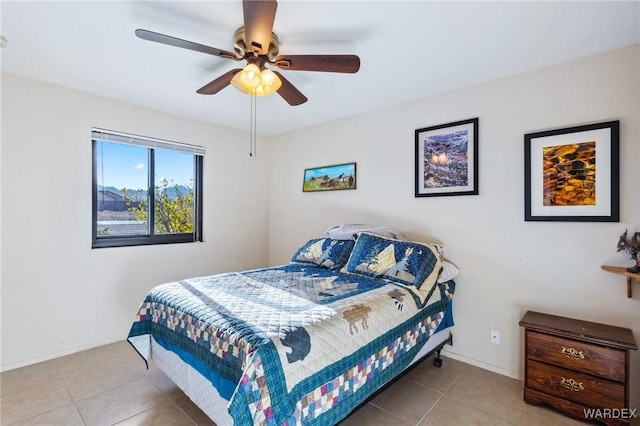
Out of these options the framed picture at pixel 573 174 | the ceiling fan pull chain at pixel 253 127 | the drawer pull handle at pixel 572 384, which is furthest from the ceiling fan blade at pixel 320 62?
the drawer pull handle at pixel 572 384

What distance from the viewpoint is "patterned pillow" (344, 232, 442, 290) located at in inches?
90.5

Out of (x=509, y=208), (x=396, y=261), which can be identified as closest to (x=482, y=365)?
(x=396, y=261)

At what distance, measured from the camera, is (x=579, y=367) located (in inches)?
73.2

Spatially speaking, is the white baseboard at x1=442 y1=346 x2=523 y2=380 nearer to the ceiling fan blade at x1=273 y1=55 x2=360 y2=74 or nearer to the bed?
the bed

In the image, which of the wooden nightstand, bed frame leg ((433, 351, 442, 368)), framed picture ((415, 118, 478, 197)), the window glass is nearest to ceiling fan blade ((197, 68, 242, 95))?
the window glass

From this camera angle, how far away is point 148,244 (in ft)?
10.7

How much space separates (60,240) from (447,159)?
11.6ft

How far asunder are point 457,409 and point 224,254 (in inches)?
115

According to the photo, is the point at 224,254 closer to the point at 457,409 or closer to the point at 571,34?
the point at 457,409

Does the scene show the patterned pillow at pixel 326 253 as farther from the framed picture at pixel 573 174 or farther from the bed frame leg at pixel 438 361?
the framed picture at pixel 573 174

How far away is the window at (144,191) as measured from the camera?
3.00 meters

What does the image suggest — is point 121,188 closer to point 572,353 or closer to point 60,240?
point 60,240

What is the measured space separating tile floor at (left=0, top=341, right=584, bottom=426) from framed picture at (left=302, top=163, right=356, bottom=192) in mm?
1992

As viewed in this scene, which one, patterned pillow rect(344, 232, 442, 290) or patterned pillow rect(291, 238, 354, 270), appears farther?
patterned pillow rect(291, 238, 354, 270)
